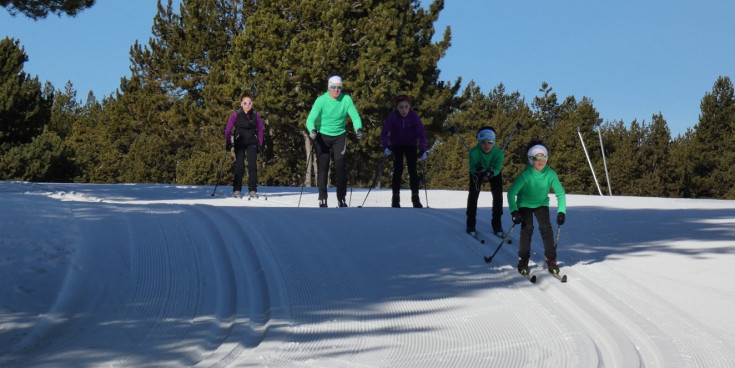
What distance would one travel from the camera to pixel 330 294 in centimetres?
614

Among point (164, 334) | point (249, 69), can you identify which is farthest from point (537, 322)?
point (249, 69)

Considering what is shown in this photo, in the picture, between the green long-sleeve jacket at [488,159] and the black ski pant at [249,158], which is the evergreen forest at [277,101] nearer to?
the black ski pant at [249,158]

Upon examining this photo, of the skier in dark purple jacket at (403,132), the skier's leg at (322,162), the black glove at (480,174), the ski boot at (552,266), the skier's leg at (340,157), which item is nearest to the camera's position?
the ski boot at (552,266)

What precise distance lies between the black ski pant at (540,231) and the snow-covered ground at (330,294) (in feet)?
0.87

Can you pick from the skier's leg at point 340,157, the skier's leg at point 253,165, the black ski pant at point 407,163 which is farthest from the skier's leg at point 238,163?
the black ski pant at point 407,163

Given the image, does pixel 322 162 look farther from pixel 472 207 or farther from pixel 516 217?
pixel 516 217

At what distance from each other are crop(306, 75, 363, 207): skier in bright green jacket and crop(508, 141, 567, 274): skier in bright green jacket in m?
4.51

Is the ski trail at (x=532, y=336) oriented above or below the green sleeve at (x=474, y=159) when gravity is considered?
below

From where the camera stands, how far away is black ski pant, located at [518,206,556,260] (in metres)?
7.17

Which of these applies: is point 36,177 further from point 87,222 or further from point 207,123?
point 87,222

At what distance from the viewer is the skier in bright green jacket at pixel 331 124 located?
11742 millimetres

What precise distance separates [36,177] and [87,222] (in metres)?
34.5

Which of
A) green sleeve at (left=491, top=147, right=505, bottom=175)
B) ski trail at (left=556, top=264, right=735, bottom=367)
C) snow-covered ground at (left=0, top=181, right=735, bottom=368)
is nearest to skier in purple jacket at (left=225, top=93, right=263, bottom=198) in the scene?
snow-covered ground at (left=0, top=181, right=735, bottom=368)

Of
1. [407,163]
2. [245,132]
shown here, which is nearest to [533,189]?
[407,163]
